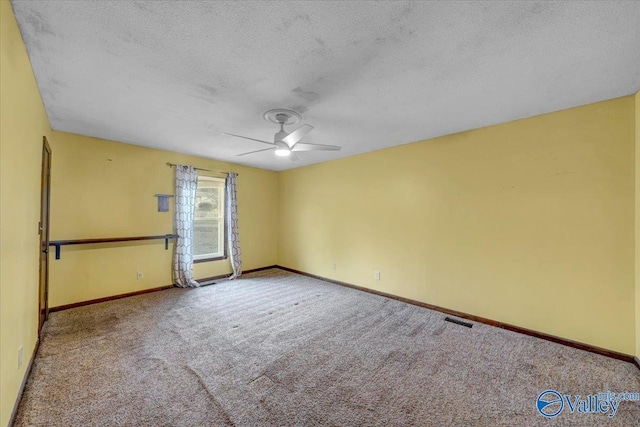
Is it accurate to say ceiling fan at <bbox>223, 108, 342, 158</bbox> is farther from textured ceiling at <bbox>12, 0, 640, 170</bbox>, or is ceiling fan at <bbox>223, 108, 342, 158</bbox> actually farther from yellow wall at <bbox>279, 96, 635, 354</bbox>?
yellow wall at <bbox>279, 96, 635, 354</bbox>

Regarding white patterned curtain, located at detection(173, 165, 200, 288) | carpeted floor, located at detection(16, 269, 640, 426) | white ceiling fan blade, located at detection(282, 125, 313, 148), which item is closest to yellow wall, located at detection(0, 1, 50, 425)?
carpeted floor, located at detection(16, 269, 640, 426)

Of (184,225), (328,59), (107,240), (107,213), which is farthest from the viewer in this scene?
(184,225)

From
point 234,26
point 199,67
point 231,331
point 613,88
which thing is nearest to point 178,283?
point 231,331

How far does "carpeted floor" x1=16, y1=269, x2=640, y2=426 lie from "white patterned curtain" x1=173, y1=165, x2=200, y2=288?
1068mm

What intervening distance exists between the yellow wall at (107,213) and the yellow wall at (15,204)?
1454 mm

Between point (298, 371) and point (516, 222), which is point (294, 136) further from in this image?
point (516, 222)

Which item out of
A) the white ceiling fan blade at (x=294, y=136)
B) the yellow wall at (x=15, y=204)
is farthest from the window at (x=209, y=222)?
the white ceiling fan blade at (x=294, y=136)

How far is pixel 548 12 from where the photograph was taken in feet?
4.60

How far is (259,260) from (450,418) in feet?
15.5

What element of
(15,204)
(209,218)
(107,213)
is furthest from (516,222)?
(107,213)

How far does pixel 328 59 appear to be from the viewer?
5.92 ft

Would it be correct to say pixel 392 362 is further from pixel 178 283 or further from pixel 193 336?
pixel 178 283

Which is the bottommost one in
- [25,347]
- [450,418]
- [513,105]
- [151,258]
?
[450,418]

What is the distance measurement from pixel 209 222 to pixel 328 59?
429cm
